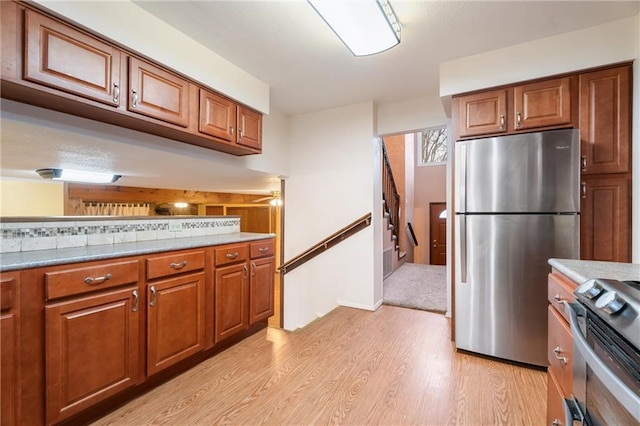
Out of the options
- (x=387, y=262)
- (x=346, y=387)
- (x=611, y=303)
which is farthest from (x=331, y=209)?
(x=611, y=303)

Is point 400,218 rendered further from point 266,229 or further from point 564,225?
point 564,225

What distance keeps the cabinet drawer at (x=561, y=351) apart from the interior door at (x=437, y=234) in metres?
6.04

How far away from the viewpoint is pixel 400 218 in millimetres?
5871

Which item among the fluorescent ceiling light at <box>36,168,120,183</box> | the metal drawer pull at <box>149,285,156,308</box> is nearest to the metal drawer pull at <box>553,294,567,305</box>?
the metal drawer pull at <box>149,285,156,308</box>

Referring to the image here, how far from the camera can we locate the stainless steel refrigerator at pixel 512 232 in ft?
6.26

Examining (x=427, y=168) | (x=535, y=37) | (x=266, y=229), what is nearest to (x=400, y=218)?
(x=427, y=168)

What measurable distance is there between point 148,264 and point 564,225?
2.68 m

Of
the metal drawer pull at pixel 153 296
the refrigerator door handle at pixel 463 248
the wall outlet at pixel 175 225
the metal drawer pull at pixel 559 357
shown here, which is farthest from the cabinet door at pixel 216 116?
the metal drawer pull at pixel 559 357

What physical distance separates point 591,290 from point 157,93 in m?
2.40

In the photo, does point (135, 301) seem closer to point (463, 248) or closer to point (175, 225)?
point (175, 225)

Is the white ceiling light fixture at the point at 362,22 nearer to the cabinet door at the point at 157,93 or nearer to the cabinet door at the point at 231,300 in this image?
the cabinet door at the point at 157,93

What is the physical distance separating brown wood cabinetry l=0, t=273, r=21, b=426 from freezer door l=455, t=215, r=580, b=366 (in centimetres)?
259

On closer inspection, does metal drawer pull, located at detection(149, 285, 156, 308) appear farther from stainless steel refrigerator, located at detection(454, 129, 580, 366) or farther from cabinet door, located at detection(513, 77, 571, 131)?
cabinet door, located at detection(513, 77, 571, 131)

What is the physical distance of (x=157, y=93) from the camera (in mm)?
1876
